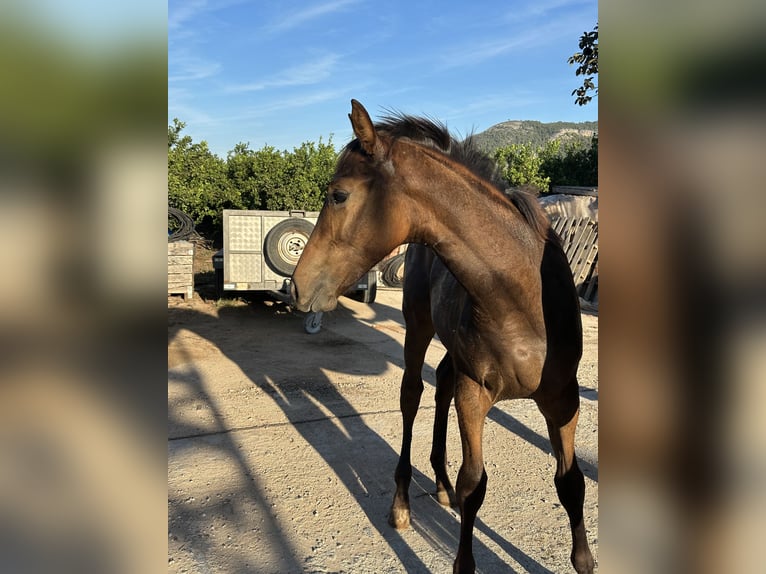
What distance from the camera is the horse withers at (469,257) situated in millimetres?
1943

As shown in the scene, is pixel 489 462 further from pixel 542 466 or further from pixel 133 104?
pixel 133 104

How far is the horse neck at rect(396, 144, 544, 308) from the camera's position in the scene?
1.95 m

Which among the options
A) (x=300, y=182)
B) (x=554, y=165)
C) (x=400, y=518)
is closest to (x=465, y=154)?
(x=400, y=518)

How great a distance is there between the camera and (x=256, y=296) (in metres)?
9.62

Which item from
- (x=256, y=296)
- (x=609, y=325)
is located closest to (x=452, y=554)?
(x=609, y=325)

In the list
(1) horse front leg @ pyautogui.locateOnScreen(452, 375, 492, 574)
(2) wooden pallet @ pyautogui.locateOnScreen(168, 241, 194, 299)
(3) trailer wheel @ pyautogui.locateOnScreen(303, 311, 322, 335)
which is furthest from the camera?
(2) wooden pallet @ pyautogui.locateOnScreen(168, 241, 194, 299)

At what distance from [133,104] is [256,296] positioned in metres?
9.31

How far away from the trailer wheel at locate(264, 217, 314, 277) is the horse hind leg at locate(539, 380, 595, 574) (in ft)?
19.9

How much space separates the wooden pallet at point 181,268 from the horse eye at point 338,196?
22.9 feet

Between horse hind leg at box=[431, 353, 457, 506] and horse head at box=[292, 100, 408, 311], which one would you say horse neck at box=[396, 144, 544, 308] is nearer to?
horse head at box=[292, 100, 408, 311]

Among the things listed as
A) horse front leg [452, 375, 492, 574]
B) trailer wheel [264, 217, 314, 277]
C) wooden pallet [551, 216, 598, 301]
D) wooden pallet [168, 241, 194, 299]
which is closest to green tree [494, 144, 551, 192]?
wooden pallet [551, 216, 598, 301]

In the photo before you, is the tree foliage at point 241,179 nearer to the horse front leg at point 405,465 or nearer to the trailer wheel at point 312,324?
the trailer wheel at point 312,324

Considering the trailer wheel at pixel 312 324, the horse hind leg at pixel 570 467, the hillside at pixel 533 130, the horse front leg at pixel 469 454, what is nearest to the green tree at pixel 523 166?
the trailer wheel at pixel 312 324

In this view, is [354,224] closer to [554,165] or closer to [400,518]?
[400,518]
